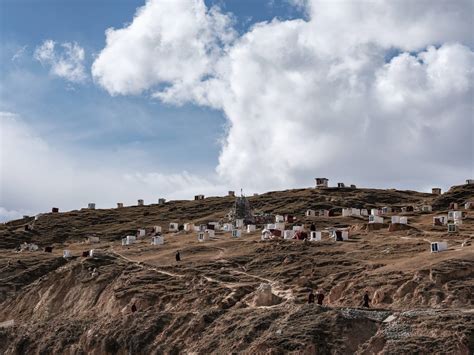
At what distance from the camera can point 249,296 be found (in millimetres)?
34750

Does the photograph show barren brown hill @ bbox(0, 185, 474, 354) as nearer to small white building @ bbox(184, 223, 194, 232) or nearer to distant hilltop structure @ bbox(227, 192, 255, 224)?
small white building @ bbox(184, 223, 194, 232)

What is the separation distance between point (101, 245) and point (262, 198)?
82.8ft

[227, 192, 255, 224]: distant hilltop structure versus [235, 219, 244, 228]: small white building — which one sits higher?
[227, 192, 255, 224]: distant hilltop structure

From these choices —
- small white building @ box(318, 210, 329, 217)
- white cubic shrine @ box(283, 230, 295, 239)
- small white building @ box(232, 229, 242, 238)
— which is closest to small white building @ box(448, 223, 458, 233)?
white cubic shrine @ box(283, 230, 295, 239)

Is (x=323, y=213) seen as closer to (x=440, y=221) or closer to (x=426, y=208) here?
(x=426, y=208)

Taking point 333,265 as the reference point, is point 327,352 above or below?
below

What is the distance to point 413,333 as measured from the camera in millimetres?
27281

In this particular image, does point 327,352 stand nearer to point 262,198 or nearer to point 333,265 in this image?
point 333,265

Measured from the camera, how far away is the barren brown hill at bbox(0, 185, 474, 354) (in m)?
28.5

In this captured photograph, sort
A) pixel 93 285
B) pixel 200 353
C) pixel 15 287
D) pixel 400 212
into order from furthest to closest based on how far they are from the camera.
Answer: pixel 400 212 < pixel 15 287 < pixel 93 285 < pixel 200 353

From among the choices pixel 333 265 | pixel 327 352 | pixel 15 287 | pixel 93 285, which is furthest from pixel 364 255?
pixel 15 287

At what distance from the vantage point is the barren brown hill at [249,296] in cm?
2845

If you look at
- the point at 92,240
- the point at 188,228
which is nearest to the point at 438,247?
the point at 188,228

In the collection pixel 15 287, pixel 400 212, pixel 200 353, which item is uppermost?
pixel 400 212
